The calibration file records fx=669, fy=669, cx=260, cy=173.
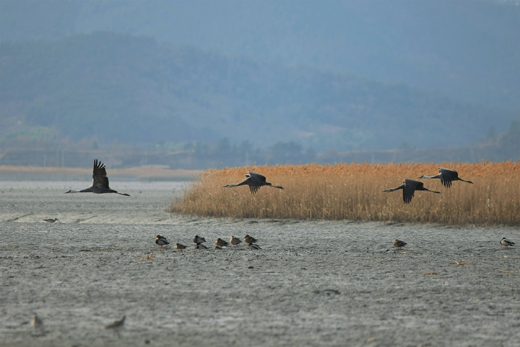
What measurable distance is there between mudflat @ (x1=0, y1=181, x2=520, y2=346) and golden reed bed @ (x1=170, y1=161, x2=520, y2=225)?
3416 millimetres

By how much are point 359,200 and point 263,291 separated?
11.2 meters

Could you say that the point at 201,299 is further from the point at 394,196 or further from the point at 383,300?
the point at 394,196

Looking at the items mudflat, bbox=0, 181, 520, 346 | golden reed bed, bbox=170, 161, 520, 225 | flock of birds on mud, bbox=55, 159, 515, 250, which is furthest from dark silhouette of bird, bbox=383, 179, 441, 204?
golden reed bed, bbox=170, 161, 520, 225

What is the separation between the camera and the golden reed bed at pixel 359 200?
17.1 m

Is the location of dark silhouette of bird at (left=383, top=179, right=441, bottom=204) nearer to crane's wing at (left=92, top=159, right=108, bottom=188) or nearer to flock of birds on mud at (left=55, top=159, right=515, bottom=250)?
flock of birds on mud at (left=55, top=159, right=515, bottom=250)

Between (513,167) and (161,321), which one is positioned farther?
(513,167)

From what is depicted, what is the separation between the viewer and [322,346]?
5.14 metres

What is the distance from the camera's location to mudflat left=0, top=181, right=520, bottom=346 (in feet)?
18.0

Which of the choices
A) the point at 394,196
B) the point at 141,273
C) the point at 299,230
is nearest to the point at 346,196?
the point at 394,196

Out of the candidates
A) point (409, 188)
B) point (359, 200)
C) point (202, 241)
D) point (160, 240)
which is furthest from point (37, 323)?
point (359, 200)

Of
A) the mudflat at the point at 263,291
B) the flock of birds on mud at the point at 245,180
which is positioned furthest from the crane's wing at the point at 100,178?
the mudflat at the point at 263,291

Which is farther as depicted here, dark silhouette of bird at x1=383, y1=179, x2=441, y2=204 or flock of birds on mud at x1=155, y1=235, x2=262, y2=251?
dark silhouette of bird at x1=383, y1=179, x2=441, y2=204

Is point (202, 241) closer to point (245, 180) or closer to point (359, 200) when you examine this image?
point (245, 180)

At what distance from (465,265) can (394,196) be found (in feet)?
29.1
